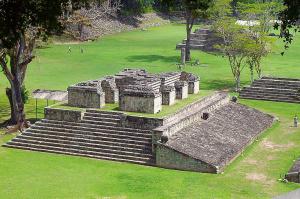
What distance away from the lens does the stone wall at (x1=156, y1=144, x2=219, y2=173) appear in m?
23.5

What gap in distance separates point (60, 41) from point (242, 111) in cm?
3639

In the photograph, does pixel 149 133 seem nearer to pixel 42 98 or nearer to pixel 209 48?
pixel 42 98

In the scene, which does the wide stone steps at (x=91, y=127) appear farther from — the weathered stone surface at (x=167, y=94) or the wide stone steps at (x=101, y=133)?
the weathered stone surface at (x=167, y=94)

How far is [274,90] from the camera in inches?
1570

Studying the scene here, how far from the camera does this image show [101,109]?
27672mm

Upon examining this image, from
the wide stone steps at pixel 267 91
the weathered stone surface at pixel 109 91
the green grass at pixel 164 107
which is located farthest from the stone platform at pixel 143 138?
the wide stone steps at pixel 267 91

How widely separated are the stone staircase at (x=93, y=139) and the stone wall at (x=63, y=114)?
0.18 meters

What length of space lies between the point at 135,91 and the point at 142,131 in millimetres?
2225

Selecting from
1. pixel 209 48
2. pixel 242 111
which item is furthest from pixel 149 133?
pixel 209 48

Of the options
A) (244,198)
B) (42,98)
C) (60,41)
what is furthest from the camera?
(60,41)

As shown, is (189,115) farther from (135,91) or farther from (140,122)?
(135,91)

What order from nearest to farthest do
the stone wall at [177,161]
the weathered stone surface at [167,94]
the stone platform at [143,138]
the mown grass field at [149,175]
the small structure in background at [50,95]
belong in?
the mown grass field at [149,175]
the stone wall at [177,161]
the stone platform at [143,138]
the weathered stone surface at [167,94]
the small structure in background at [50,95]

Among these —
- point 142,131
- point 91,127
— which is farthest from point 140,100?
point 91,127

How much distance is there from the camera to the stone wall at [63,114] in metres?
27.1
